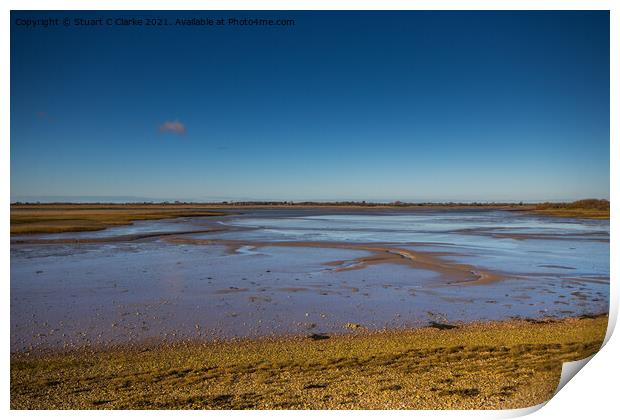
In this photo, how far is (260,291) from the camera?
855 cm

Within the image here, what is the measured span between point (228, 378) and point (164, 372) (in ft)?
2.44

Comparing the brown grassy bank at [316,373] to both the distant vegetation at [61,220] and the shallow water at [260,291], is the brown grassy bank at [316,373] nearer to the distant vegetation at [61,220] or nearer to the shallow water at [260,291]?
the shallow water at [260,291]

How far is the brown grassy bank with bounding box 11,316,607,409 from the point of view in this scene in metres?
4.43

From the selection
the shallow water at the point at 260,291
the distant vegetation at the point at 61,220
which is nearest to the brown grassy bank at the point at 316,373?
the shallow water at the point at 260,291

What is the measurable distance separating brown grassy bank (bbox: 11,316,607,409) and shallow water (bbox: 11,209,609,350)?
628 mm

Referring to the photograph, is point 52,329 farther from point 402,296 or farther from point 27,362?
point 402,296

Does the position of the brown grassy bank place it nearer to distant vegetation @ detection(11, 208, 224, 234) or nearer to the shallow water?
the shallow water

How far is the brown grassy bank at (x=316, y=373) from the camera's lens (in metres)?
4.43

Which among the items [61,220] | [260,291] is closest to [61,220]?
[61,220]

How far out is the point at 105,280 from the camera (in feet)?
31.1

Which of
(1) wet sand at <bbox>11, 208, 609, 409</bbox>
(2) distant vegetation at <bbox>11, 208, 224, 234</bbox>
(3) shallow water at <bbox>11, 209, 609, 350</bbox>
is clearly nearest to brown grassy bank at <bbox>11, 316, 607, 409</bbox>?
(1) wet sand at <bbox>11, 208, 609, 409</bbox>

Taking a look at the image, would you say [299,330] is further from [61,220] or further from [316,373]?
[61,220]

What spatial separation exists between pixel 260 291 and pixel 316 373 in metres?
3.82
